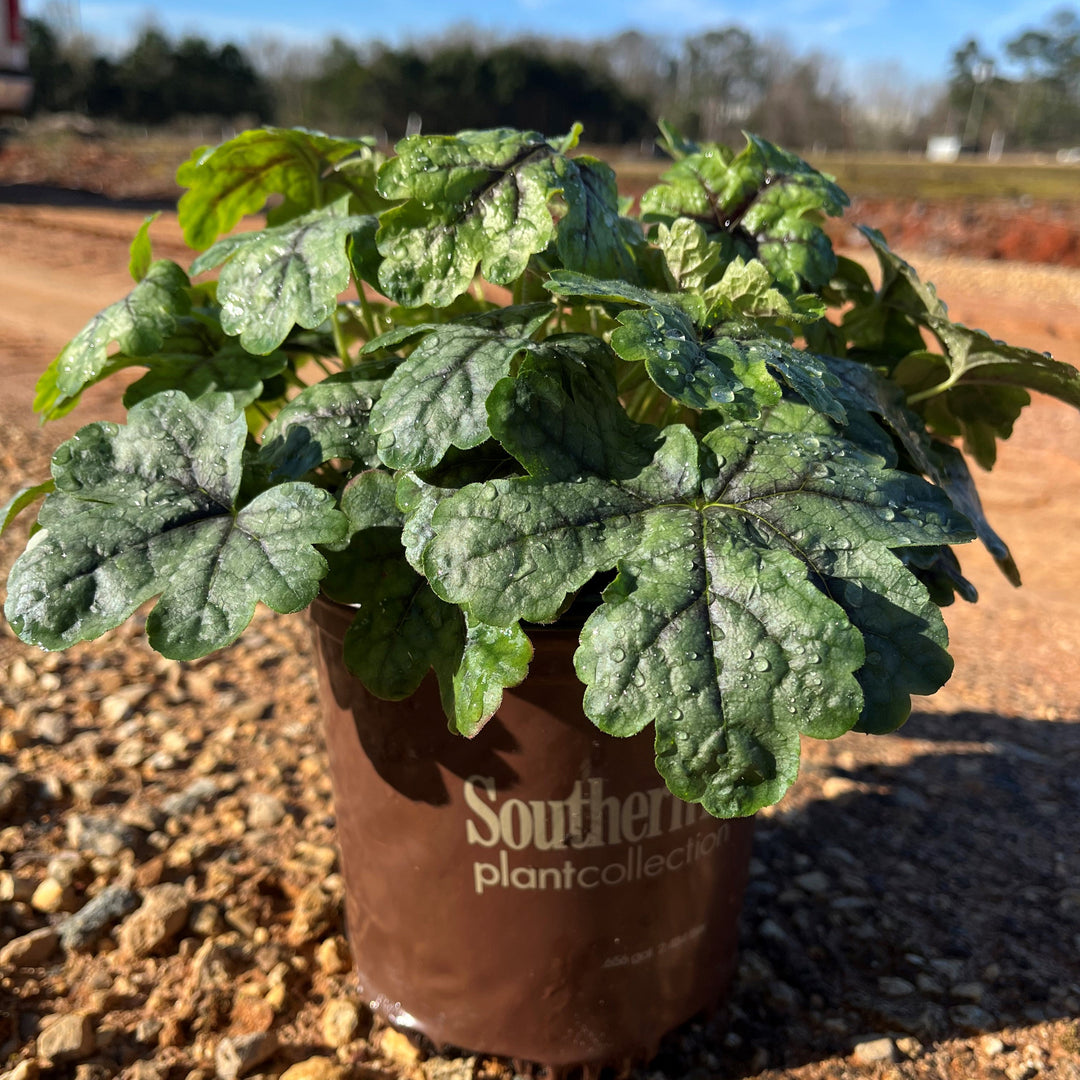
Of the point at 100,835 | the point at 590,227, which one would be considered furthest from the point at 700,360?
the point at 100,835

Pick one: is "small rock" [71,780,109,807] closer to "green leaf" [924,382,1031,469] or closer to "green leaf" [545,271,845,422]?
"green leaf" [545,271,845,422]

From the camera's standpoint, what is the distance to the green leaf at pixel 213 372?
1.40 meters

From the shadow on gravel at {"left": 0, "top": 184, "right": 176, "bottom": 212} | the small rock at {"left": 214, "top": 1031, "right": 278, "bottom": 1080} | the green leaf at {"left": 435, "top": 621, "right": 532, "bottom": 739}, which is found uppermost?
the green leaf at {"left": 435, "top": 621, "right": 532, "bottom": 739}

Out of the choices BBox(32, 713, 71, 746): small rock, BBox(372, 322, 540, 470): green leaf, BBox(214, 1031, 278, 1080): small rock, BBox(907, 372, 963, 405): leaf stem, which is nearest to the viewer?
BBox(372, 322, 540, 470): green leaf

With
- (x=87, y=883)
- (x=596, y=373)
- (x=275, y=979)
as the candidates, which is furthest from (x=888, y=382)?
(x=87, y=883)

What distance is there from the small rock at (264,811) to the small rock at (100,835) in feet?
0.74

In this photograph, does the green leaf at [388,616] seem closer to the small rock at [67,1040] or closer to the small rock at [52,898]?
the small rock at [67,1040]

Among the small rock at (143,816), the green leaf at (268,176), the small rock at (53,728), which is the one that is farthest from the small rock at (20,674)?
the green leaf at (268,176)

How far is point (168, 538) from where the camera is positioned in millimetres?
1113

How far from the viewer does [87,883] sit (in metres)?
1.88

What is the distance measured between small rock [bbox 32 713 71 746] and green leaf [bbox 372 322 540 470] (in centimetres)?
164

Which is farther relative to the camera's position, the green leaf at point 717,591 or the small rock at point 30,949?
the small rock at point 30,949

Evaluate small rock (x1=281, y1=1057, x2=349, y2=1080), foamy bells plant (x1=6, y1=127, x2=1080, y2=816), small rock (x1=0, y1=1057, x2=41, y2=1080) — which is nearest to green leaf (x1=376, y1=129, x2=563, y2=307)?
foamy bells plant (x1=6, y1=127, x2=1080, y2=816)

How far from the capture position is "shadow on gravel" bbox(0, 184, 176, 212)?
13077 mm
